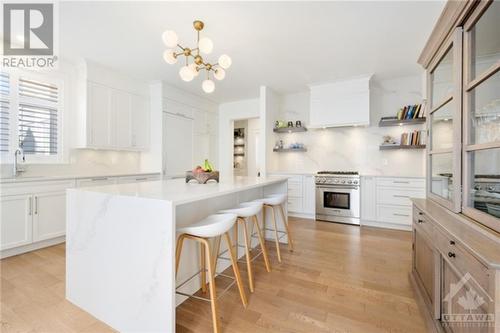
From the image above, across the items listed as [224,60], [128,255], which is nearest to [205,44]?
[224,60]

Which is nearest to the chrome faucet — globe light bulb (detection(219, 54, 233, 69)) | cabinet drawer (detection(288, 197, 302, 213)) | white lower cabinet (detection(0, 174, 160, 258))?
white lower cabinet (detection(0, 174, 160, 258))

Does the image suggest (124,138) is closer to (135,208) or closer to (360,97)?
(135,208)

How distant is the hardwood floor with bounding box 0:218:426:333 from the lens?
1583 millimetres

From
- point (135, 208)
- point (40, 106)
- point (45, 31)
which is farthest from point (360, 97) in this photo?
point (40, 106)

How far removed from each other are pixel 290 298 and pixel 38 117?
4.00 meters

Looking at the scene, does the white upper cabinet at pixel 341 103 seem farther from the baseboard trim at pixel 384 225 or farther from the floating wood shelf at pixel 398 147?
the baseboard trim at pixel 384 225

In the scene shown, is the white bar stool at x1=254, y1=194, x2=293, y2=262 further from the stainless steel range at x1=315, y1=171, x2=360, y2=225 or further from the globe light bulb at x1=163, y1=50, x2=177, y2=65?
the globe light bulb at x1=163, y1=50, x2=177, y2=65

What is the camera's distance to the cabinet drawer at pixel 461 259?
896 millimetres

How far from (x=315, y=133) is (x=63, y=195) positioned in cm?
453

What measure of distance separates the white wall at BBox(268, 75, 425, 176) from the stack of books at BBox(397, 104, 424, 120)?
0.28 m

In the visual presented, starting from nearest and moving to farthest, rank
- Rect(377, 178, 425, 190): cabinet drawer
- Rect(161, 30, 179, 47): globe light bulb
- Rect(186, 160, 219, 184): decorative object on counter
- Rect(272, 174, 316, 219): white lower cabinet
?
Rect(161, 30, 179, 47): globe light bulb
Rect(186, 160, 219, 184): decorative object on counter
Rect(377, 178, 425, 190): cabinet drawer
Rect(272, 174, 316, 219): white lower cabinet

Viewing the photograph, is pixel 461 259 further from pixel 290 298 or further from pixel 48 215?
pixel 48 215

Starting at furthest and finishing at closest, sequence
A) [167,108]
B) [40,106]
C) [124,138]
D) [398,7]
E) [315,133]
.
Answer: [315,133]
[167,108]
[124,138]
[40,106]
[398,7]

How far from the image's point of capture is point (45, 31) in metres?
2.74
